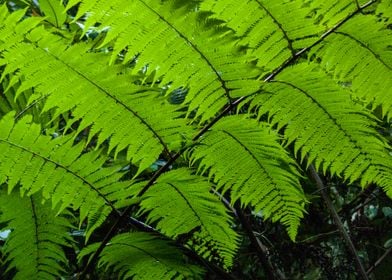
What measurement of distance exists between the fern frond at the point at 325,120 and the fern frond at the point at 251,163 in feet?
0.17

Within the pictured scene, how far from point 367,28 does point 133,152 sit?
56 cm

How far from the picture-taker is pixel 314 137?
1012 mm

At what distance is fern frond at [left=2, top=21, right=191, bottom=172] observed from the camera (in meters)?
0.85

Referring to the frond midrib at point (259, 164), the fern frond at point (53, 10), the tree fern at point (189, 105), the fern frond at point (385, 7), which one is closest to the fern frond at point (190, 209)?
the tree fern at point (189, 105)

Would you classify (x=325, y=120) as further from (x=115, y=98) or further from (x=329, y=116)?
(x=115, y=98)

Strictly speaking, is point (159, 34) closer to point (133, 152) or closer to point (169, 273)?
point (133, 152)

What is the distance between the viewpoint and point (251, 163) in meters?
1.03

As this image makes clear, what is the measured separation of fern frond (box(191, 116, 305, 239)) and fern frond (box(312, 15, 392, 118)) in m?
0.22

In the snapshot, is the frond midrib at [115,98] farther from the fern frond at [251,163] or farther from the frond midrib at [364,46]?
the frond midrib at [364,46]

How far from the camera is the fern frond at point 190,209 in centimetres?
102

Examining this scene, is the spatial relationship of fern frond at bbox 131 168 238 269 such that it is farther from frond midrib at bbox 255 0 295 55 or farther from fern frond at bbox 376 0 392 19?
fern frond at bbox 376 0 392 19

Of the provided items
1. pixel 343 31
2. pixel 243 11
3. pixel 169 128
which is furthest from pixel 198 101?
pixel 343 31

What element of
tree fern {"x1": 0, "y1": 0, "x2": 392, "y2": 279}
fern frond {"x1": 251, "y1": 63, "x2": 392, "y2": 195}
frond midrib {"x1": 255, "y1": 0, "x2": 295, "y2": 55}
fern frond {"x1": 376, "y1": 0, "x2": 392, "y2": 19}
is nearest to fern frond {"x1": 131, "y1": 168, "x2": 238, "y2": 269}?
tree fern {"x1": 0, "y1": 0, "x2": 392, "y2": 279}

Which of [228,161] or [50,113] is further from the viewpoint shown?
[50,113]
